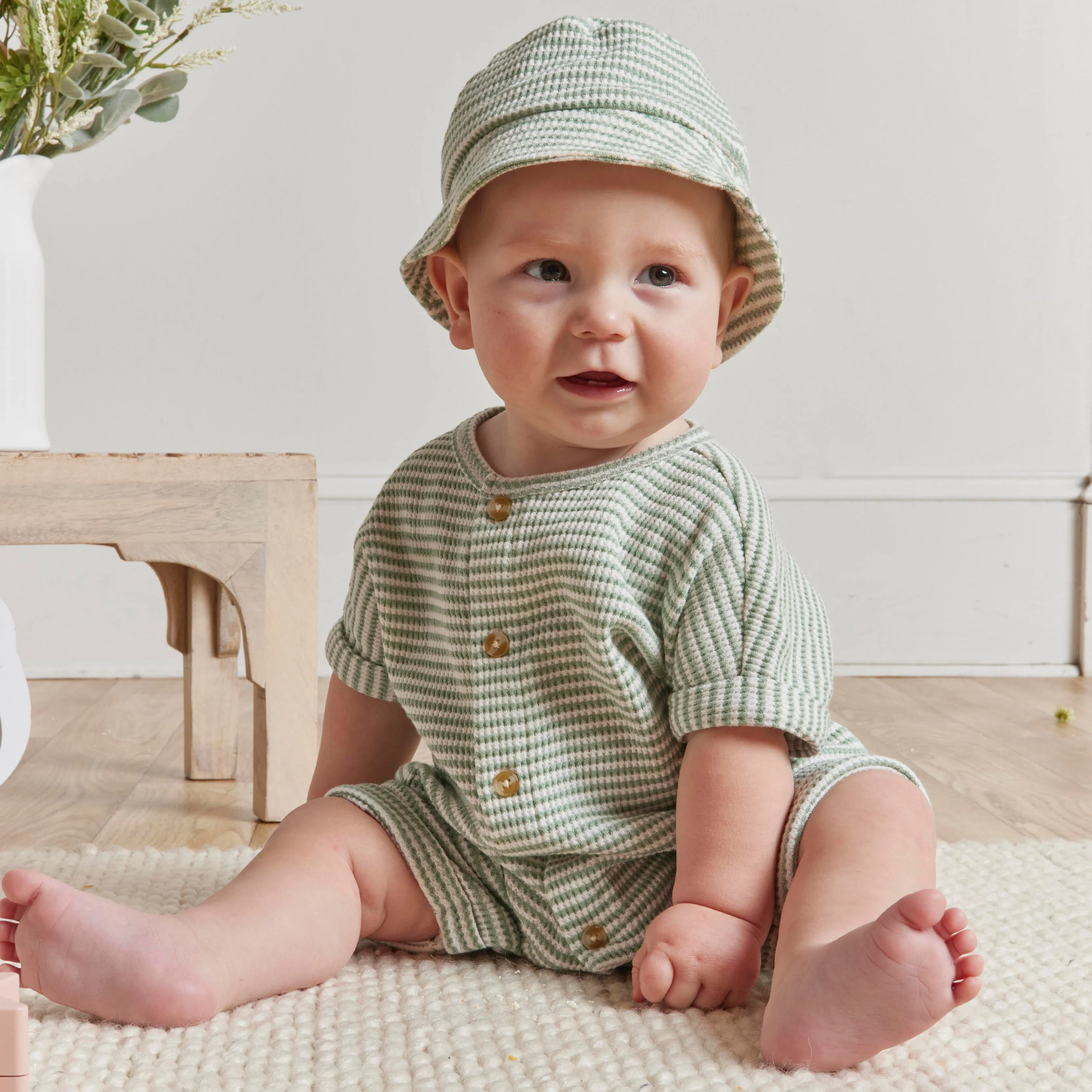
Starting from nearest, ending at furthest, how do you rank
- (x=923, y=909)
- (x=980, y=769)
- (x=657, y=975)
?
(x=923, y=909) < (x=657, y=975) < (x=980, y=769)

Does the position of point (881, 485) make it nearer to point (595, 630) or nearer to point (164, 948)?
point (595, 630)

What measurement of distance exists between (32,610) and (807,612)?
4.46 feet

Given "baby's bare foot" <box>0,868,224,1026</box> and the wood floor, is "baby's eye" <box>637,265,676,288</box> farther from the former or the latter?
the wood floor

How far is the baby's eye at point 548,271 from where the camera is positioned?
2.34ft

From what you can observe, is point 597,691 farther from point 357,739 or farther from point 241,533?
point 241,533

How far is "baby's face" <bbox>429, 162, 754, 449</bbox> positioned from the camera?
69 centimetres

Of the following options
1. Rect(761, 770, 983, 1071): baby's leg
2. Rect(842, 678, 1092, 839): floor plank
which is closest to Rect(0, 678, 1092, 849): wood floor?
Rect(842, 678, 1092, 839): floor plank

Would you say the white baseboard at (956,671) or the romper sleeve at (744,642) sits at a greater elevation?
the romper sleeve at (744,642)

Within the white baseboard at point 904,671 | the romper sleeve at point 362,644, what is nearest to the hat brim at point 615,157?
the romper sleeve at point 362,644

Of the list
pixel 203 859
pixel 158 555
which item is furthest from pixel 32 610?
pixel 203 859

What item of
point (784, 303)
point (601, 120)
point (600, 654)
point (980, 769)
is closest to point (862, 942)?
point (600, 654)

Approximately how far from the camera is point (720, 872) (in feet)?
2.16

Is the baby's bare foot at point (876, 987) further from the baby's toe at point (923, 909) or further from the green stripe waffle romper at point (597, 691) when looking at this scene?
the green stripe waffle romper at point (597, 691)

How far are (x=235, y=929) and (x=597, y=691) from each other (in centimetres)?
24
